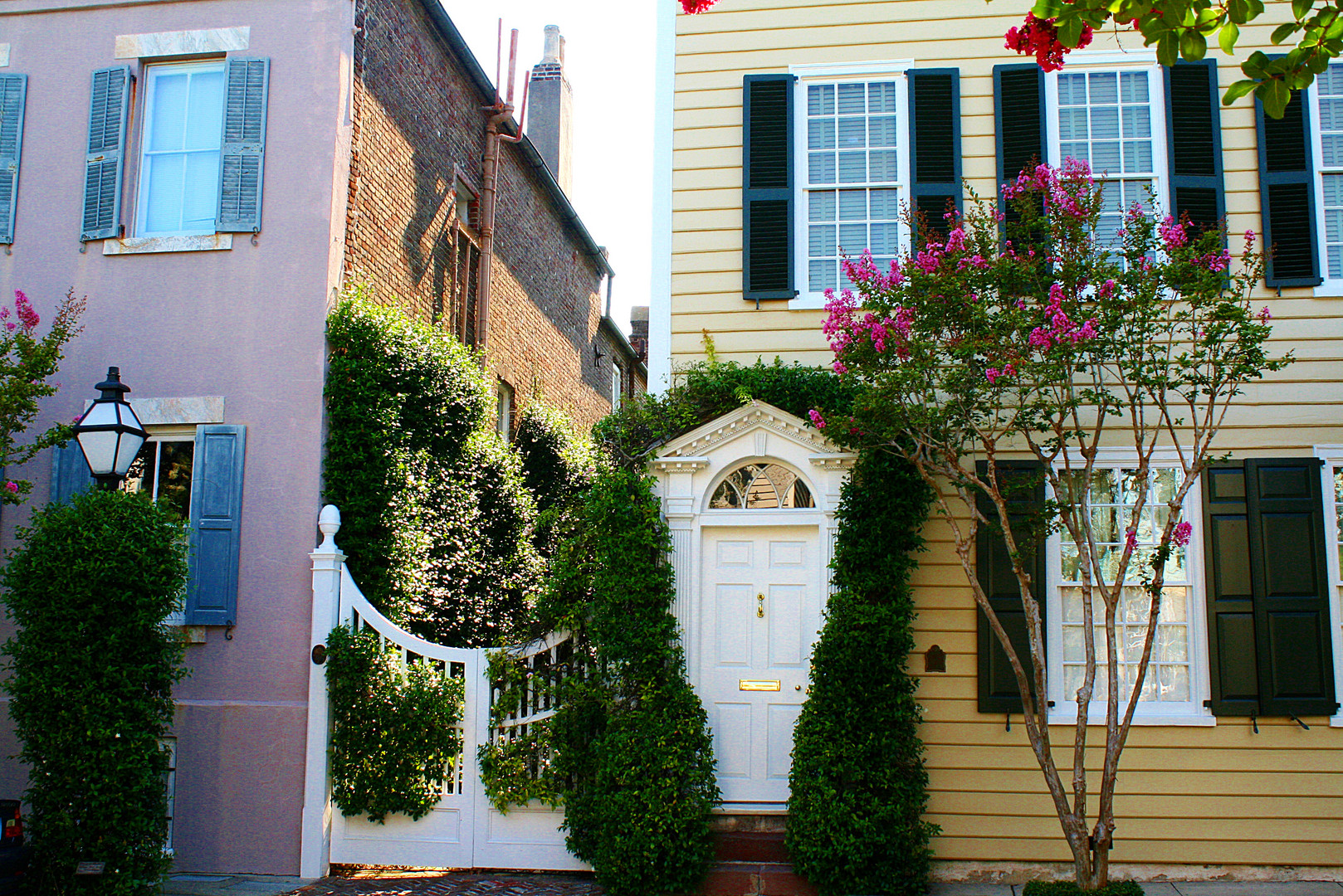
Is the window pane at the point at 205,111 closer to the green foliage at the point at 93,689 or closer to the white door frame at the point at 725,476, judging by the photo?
the green foliage at the point at 93,689

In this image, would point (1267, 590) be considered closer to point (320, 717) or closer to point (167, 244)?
point (320, 717)

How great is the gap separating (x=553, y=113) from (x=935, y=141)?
890cm

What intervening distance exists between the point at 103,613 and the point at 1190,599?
787 centimetres

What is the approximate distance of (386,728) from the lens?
7.51 meters

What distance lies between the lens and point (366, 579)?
818 centimetres

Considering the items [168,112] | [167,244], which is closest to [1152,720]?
[167,244]

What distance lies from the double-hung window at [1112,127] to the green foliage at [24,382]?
8.18 meters

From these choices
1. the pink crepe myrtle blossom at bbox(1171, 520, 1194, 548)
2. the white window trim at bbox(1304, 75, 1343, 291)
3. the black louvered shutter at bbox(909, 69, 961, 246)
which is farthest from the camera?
the black louvered shutter at bbox(909, 69, 961, 246)

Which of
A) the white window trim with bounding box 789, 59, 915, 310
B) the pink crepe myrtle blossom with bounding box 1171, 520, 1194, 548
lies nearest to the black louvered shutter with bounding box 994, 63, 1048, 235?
the white window trim with bounding box 789, 59, 915, 310

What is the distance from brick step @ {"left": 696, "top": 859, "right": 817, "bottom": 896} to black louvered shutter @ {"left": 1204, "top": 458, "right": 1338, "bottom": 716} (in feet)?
11.2

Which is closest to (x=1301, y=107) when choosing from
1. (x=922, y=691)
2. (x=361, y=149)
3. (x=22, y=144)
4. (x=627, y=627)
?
(x=922, y=691)

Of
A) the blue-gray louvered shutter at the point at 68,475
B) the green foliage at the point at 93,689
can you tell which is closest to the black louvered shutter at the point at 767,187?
the green foliage at the point at 93,689

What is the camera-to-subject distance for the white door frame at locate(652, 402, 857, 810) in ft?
25.5

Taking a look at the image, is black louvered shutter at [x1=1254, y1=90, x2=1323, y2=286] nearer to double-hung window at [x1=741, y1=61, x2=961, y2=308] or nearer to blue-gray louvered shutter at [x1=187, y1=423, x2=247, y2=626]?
double-hung window at [x1=741, y1=61, x2=961, y2=308]
